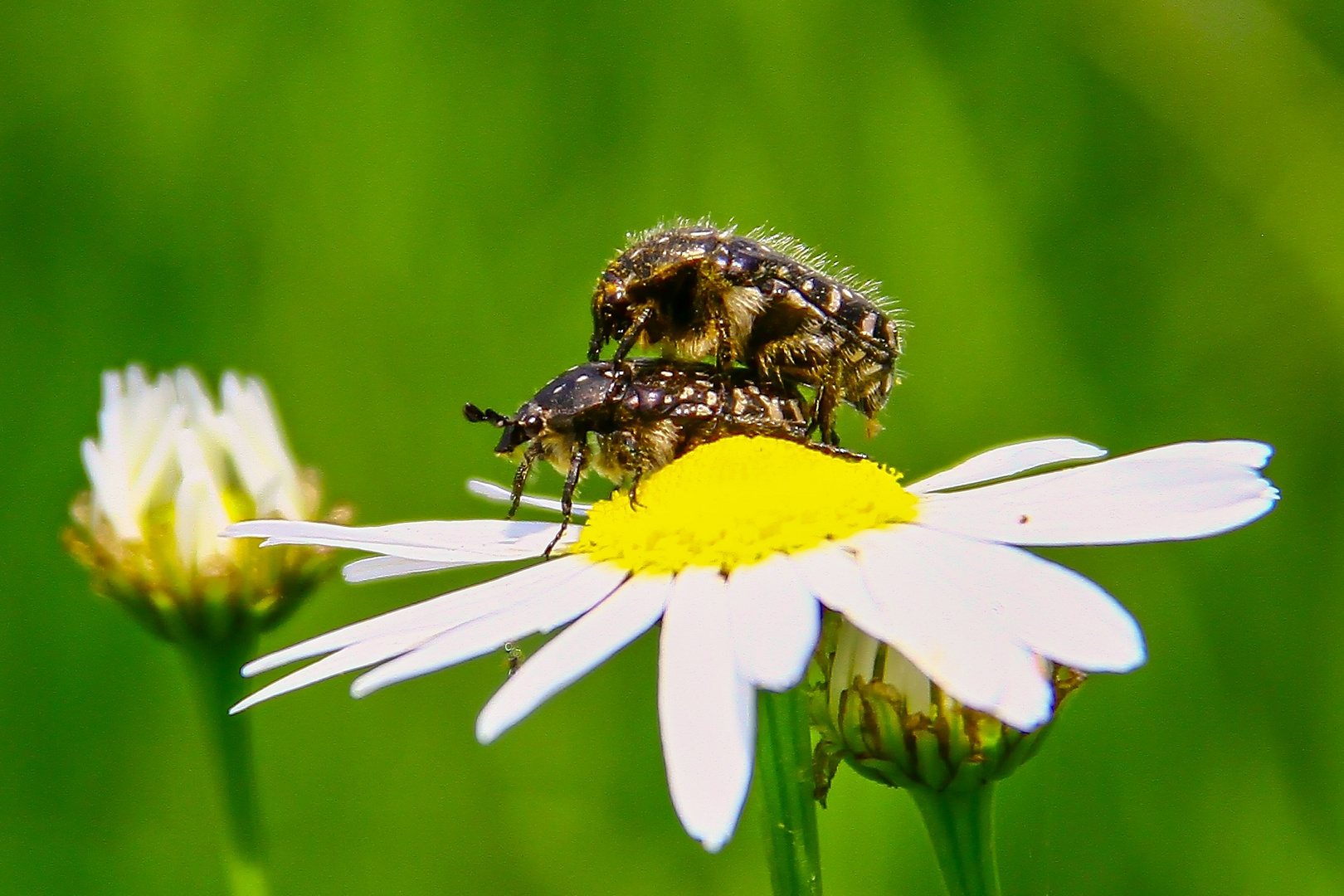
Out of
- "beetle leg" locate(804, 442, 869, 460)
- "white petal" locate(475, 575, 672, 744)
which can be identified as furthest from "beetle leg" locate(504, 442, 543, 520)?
"white petal" locate(475, 575, 672, 744)

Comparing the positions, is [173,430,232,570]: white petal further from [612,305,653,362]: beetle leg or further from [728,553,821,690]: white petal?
[728,553,821,690]: white petal

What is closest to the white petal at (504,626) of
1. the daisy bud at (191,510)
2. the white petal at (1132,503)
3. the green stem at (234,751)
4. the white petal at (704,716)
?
the white petal at (704,716)

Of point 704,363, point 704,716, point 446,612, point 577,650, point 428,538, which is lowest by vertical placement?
point 704,716

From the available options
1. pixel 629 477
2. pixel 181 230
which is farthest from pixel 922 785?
pixel 181 230

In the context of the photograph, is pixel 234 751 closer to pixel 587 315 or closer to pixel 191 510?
pixel 191 510

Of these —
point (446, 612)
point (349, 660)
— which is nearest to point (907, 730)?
point (446, 612)

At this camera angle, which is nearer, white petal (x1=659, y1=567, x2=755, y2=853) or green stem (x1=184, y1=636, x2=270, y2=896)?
white petal (x1=659, y1=567, x2=755, y2=853)
